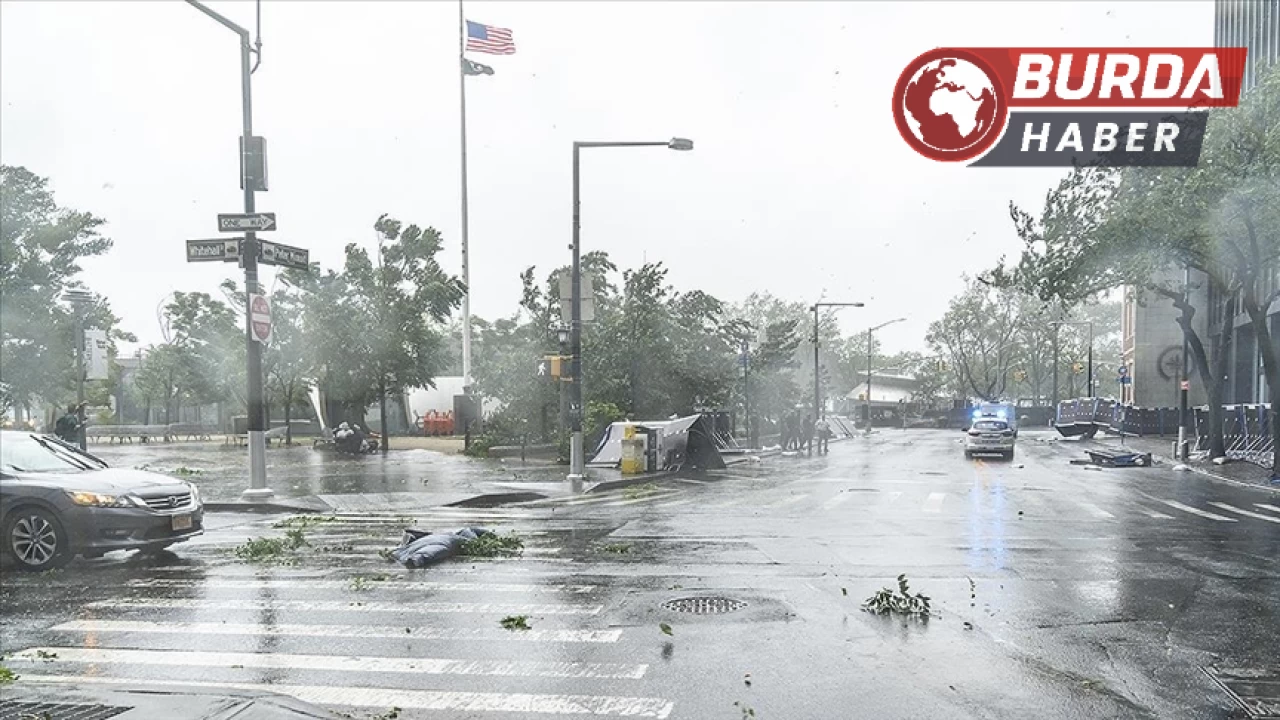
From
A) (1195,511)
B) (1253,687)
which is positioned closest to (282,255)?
(1253,687)

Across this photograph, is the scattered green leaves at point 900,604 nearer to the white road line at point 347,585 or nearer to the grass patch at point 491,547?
the white road line at point 347,585

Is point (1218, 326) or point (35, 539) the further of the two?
point (1218, 326)

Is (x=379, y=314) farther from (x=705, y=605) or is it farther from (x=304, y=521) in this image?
(x=705, y=605)

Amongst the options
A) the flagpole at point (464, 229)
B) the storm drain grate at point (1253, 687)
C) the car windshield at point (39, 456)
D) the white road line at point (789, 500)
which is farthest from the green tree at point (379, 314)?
the storm drain grate at point (1253, 687)

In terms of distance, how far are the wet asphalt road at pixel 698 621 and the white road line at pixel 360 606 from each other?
0.04 m

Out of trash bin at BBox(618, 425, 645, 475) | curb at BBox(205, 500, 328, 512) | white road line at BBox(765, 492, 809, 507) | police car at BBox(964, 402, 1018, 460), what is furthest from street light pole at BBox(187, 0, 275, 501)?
police car at BBox(964, 402, 1018, 460)

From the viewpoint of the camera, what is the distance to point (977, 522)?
→ 14.8 m

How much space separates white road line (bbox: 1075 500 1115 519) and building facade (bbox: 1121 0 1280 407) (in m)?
16.2

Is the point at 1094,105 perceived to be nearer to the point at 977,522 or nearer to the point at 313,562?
the point at 977,522

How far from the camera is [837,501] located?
18.6 m

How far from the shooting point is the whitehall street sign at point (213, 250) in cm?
1712

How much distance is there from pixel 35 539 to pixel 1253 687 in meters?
11.1

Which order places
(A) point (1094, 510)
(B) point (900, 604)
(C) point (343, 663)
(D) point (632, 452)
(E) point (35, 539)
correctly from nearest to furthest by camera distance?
(C) point (343, 663) → (B) point (900, 604) → (E) point (35, 539) → (A) point (1094, 510) → (D) point (632, 452)

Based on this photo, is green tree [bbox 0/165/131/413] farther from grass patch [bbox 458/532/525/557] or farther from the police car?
the police car
